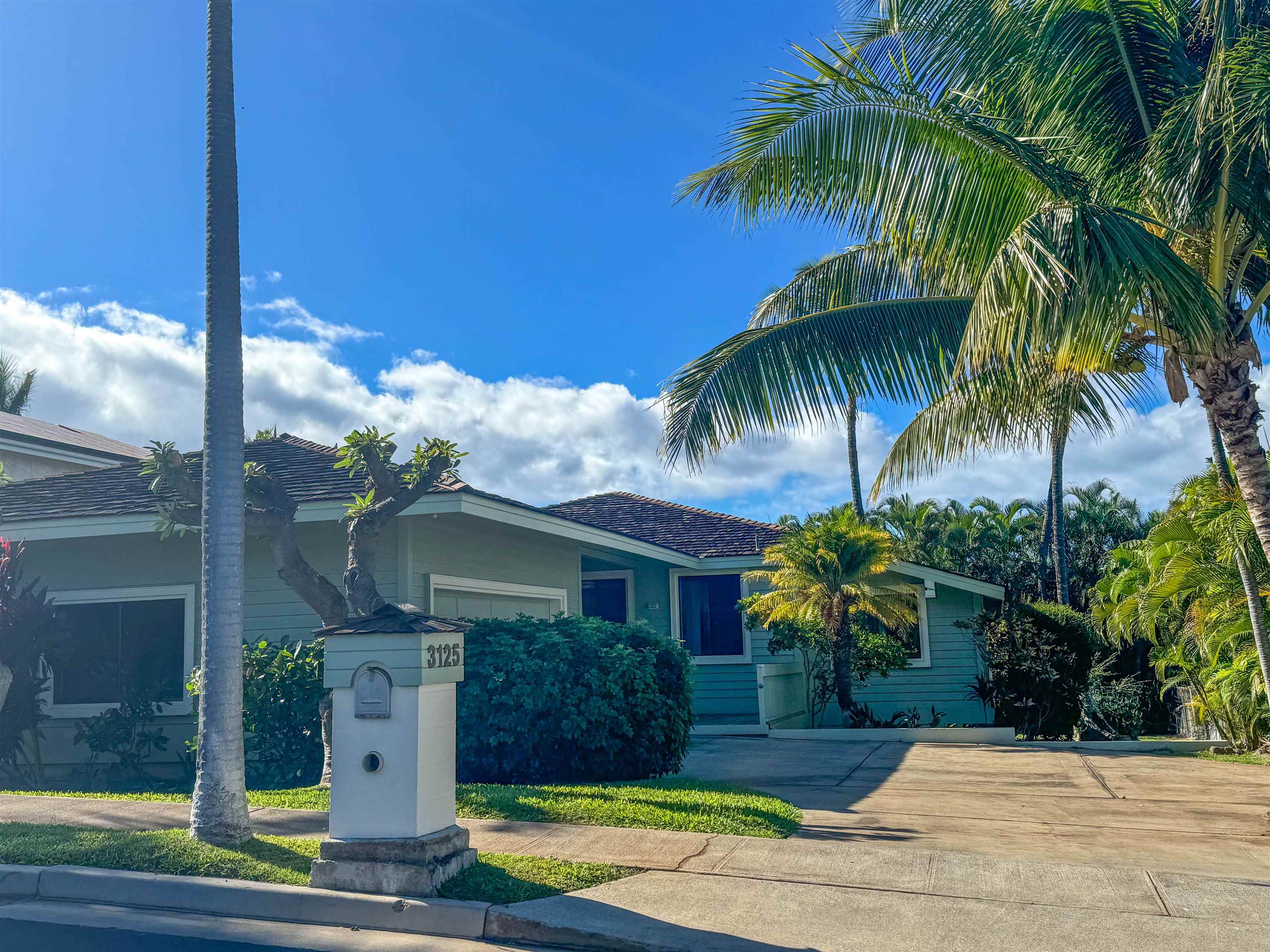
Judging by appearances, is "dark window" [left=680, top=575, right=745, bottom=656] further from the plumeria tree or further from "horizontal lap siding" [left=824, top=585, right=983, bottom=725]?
the plumeria tree

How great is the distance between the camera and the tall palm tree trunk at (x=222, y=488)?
23.7ft

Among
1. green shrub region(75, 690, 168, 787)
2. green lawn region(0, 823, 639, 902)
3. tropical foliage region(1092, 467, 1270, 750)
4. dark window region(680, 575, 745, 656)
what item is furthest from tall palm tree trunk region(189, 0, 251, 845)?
dark window region(680, 575, 745, 656)

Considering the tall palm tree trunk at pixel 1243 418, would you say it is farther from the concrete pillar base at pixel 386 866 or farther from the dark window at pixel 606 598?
the dark window at pixel 606 598

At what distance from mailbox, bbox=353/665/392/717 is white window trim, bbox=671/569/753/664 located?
13.5m

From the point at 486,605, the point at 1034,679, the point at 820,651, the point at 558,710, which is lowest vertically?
the point at 1034,679

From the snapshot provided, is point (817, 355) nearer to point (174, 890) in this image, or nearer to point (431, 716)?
point (431, 716)

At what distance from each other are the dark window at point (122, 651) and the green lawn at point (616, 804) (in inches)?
99.5

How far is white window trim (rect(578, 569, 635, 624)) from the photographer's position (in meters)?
20.3

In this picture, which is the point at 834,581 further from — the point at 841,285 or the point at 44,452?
the point at 44,452

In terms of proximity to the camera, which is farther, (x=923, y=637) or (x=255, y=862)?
(x=923, y=637)

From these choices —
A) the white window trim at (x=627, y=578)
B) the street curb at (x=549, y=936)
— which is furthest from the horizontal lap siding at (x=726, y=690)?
the street curb at (x=549, y=936)

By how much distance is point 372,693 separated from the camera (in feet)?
21.3

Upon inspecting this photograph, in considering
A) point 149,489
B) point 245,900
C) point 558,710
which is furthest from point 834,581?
point 245,900

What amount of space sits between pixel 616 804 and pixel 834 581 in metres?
8.36
